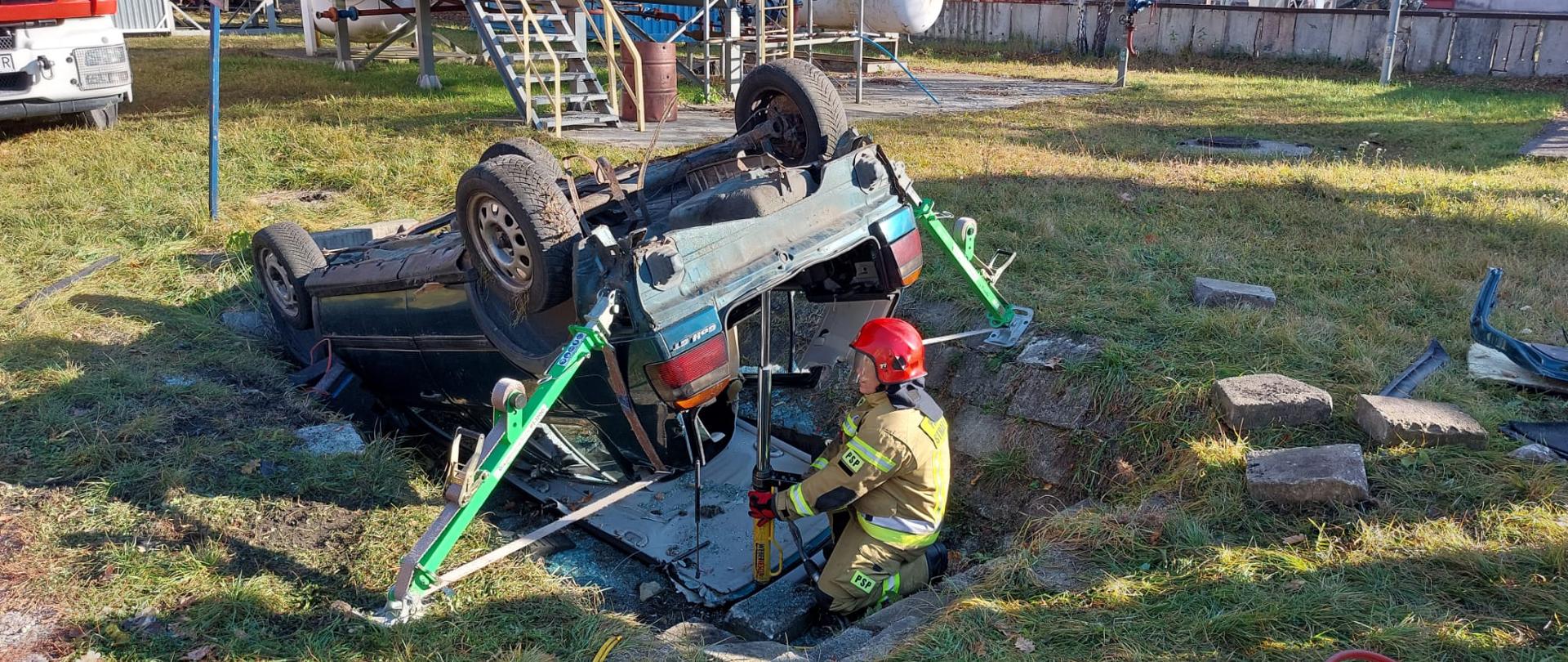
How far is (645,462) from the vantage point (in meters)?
4.44

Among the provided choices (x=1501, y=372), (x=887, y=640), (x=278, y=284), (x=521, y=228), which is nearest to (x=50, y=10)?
(x=278, y=284)

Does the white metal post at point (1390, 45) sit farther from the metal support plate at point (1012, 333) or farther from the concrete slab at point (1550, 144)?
the metal support plate at point (1012, 333)

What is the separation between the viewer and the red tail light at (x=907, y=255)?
175 inches

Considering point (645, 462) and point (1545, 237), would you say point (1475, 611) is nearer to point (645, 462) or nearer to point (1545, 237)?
point (645, 462)

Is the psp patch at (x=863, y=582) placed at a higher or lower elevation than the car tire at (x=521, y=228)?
lower

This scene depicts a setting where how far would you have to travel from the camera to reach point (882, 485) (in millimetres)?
4316

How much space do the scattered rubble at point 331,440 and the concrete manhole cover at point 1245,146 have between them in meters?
8.42

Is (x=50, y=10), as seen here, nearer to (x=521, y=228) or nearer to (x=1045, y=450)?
(x=521, y=228)

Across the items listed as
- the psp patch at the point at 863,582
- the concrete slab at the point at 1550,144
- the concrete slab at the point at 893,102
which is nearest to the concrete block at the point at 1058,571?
the psp patch at the point at 863,582

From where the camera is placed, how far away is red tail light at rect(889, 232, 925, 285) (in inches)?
175

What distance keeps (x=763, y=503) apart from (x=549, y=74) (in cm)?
946

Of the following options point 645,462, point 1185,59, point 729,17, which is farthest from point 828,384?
point 1185,59

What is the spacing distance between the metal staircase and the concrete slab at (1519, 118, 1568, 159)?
9.18 m

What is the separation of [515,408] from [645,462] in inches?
33.8
